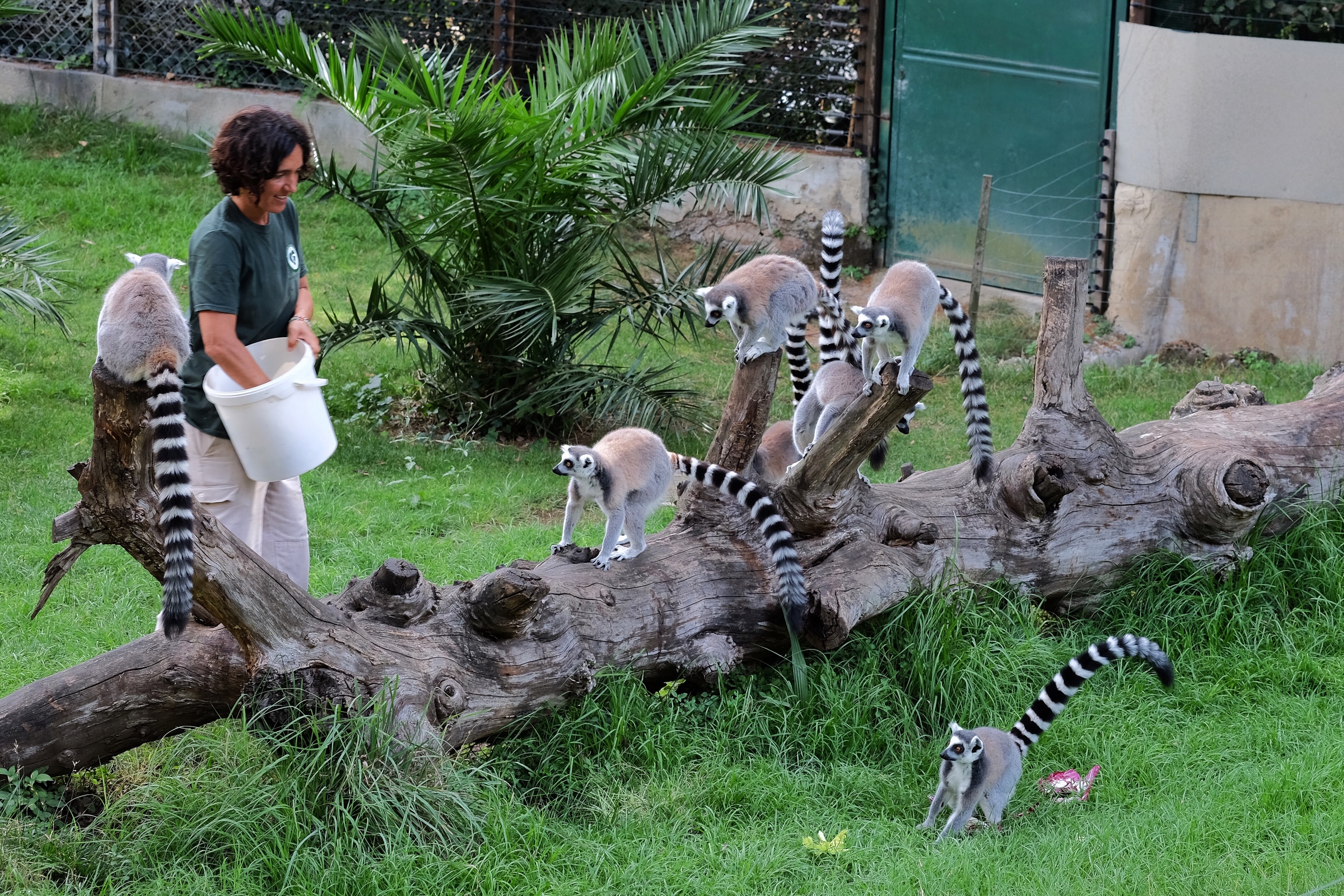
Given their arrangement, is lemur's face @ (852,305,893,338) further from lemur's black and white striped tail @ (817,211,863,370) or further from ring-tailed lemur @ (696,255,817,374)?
lemur's black and white striped tail @ (817,211,863,370)

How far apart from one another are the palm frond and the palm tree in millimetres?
1547

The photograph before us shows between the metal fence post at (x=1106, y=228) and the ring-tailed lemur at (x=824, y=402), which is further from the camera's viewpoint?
the metal fence post at (x=1106, y=228)

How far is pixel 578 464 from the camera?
4164 millimetres

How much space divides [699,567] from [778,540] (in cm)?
36

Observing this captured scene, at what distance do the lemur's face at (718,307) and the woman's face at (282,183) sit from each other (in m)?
1.71

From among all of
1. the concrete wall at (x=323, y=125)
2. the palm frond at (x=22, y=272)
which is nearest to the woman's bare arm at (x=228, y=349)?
the palm frond at (x=22, y=272)

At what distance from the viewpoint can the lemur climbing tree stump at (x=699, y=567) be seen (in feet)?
11.4

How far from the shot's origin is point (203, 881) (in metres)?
3.22

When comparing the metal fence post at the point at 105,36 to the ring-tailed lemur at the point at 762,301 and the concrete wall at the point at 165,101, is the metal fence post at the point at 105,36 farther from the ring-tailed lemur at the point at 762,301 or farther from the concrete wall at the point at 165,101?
the ring-tailed lemur at the point at 762,301

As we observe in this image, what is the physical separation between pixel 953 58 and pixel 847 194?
1437mm

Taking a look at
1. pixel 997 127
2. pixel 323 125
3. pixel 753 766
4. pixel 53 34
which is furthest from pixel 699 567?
pixel 53 34

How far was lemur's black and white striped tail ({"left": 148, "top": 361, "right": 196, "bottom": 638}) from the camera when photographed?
10.1 feet

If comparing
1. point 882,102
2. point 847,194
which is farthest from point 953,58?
point 847,194

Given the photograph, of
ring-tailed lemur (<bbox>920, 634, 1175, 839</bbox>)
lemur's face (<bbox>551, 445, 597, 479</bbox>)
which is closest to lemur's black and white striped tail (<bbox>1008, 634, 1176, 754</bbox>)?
ring-tailed lemur (<bbox>920, 634, 1175, 839</bbox>)
